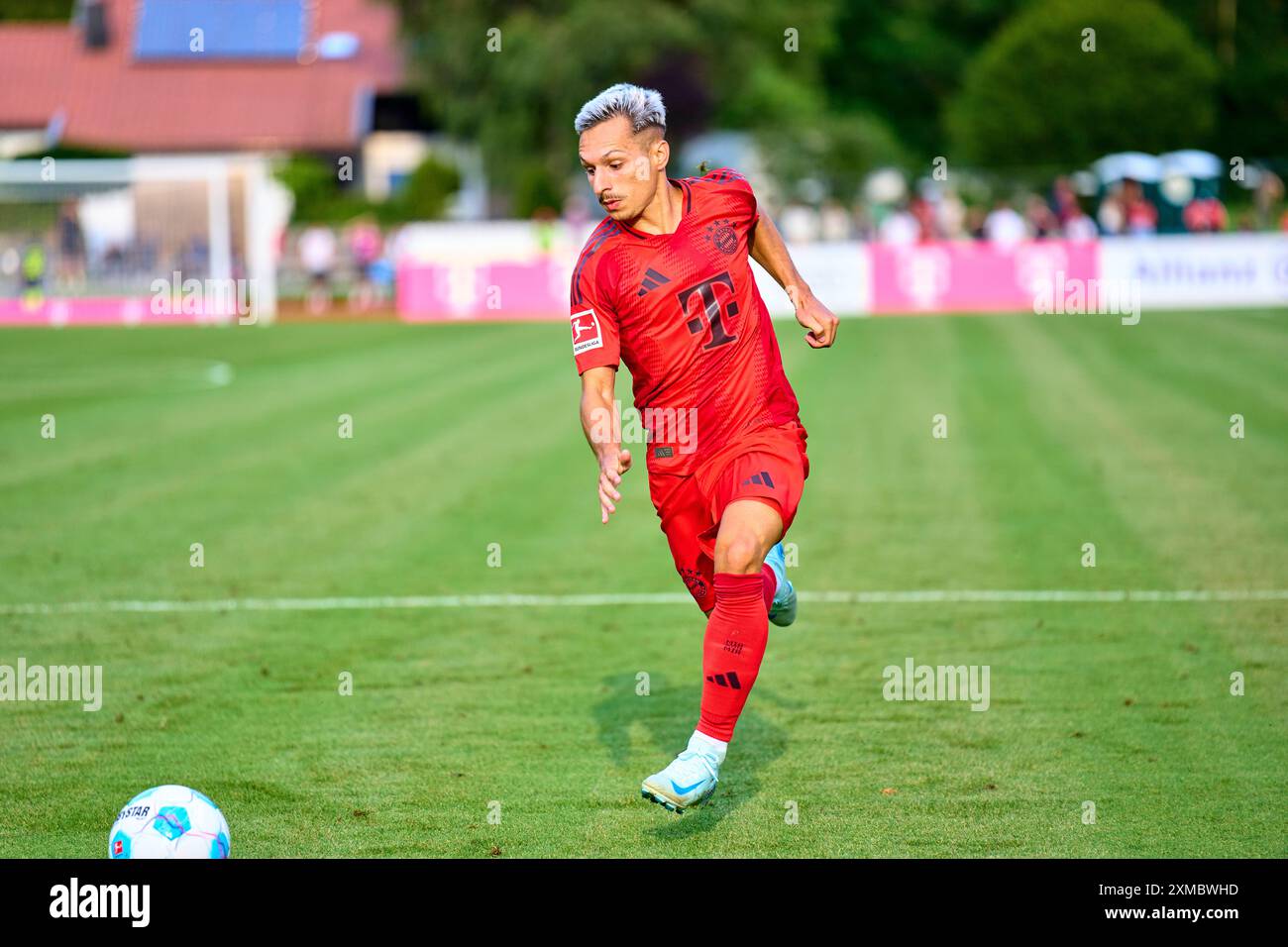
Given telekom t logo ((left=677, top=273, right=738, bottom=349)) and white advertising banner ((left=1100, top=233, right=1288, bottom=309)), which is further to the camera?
white advertising banner ((left=1100, top=233, right=1288, bottom=309))

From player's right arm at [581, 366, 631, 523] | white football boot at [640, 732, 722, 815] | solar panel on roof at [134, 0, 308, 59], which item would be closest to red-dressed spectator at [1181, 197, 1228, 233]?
player's right arm at [581, 366, 631, 523]

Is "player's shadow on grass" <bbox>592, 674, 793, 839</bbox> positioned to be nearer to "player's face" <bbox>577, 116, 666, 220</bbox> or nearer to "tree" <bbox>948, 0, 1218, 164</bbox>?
"player's face" <bbox>577, 116, 666, 220</bbox>

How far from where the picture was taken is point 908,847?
553cm

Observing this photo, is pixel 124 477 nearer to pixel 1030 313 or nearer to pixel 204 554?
pixel 204 554

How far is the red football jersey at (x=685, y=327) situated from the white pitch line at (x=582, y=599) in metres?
3.77

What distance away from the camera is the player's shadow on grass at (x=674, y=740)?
6.05m

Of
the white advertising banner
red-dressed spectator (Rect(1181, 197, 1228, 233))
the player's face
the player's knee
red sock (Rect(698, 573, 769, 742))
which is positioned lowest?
red sock (Rect(698, 573, 769, 742))

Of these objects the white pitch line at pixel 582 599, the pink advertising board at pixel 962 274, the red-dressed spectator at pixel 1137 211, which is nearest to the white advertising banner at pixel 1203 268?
the pink advertising board at pixel 962 274

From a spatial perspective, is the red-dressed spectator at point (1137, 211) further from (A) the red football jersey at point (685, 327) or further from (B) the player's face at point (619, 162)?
(B) the player's face at point (619, 162)

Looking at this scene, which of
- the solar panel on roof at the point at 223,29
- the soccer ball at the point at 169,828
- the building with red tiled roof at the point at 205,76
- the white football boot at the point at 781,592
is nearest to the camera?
the soccer ball at the point at 169,828

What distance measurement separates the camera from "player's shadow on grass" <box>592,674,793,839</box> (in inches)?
238

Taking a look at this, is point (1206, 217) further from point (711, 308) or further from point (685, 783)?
point (685, 783)

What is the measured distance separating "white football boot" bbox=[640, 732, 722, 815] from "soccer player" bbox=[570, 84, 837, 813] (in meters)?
0.18

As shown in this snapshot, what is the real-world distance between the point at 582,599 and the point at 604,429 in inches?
164
